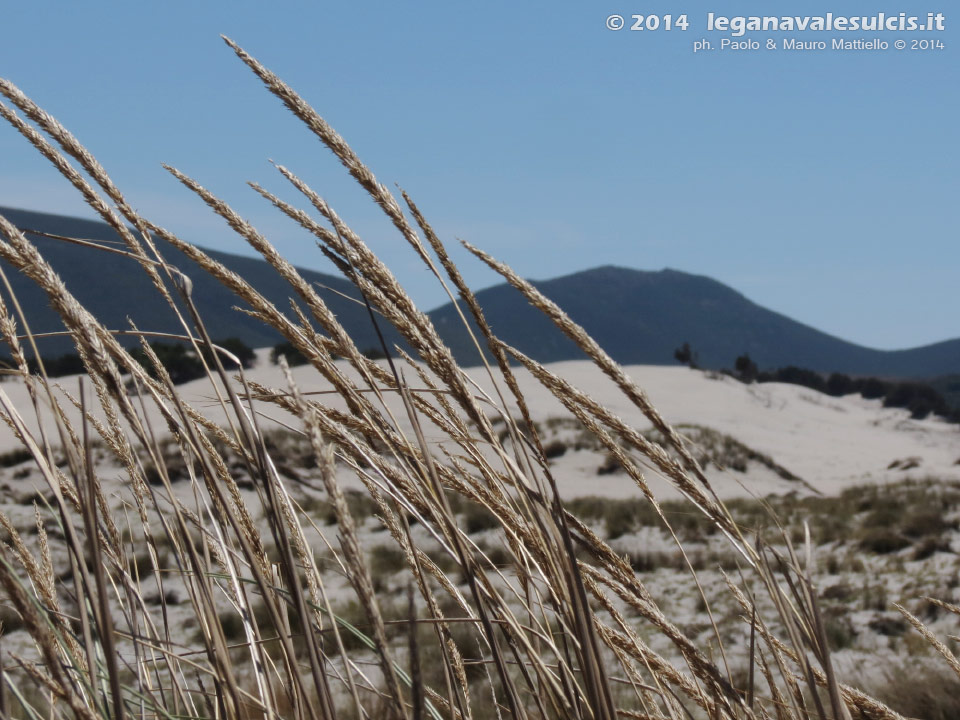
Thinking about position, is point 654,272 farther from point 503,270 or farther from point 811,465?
point 503,270

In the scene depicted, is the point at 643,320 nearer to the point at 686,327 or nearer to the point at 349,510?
the point at 686,327

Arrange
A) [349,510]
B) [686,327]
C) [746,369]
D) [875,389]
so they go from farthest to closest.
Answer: [686,327] → [875,389] → [746,369] → [349,510]

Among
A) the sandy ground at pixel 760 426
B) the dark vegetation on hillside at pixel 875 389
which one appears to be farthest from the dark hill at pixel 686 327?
the sandy ground at pixel 760 426

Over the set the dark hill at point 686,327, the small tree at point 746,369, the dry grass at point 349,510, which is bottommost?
the dry grass at point 349,510

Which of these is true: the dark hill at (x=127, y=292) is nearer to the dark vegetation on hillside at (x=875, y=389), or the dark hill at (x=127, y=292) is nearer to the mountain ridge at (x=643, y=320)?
the mountain ridge at (x=643, y=320)

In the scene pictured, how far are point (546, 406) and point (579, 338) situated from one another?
25513mm

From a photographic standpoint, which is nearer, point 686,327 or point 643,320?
point 643,320

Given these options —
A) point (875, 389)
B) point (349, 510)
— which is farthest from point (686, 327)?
point (349, 510)

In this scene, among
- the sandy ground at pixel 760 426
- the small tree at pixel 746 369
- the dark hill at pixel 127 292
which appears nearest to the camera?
the sandy ground at pixel 760 426

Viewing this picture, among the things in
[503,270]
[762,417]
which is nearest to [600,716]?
[503,270]

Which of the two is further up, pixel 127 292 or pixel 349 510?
pixel 127 292

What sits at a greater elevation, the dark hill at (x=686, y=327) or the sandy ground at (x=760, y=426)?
the dark hill at (x=686, y=327)

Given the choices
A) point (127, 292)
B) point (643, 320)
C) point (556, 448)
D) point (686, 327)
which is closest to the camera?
point (556, 448)

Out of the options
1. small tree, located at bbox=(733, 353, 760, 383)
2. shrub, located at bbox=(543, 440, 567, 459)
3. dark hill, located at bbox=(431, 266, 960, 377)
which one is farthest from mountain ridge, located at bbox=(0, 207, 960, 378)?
shrub, located at bbox=(543, 440, 567, 459)
